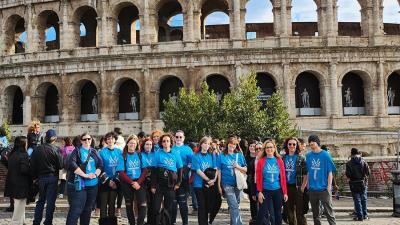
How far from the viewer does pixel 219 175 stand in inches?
352

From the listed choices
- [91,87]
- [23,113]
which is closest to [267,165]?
[91,87]

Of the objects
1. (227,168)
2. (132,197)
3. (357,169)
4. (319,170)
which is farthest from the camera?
(357,169)

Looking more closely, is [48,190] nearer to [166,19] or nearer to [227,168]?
[227,168]

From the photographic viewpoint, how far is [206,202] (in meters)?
8.85

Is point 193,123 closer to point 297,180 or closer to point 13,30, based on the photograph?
point 297,180

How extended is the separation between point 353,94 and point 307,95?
122 inches

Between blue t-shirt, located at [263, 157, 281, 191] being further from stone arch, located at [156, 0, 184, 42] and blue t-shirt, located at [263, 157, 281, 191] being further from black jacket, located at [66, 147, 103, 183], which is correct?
stone arch, located at [156, 0, 184, 42]

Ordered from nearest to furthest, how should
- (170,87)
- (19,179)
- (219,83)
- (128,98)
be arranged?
(19,179), (219,83), (170,87), (128,98)

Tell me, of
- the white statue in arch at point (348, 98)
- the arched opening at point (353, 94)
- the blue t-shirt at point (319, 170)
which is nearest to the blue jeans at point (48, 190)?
the blue t-shirt at point (319, 170)

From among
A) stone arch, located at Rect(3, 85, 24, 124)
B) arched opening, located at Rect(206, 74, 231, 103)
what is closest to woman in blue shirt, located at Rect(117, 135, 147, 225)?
arched opening, located at Rect(206, 74, 231, 103)

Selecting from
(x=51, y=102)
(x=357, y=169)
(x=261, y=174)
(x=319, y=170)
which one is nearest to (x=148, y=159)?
(x=261, y=174)

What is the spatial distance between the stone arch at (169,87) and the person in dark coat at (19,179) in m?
18.4

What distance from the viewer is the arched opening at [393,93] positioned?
Answer: 1059 inches

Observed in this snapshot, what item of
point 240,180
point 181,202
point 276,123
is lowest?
point 181,202
